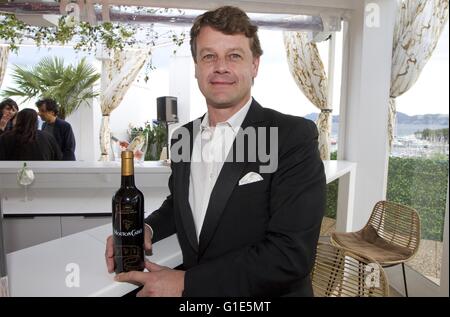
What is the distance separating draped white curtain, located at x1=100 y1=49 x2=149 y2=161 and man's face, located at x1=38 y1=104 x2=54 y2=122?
1.83 meters

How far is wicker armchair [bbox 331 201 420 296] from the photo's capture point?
2545 mm

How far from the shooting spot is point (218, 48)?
43.4 inches

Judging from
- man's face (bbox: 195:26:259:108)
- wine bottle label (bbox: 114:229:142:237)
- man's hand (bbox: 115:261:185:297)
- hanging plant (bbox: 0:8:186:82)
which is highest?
hanging plant (bbox: 0:8:186:82)

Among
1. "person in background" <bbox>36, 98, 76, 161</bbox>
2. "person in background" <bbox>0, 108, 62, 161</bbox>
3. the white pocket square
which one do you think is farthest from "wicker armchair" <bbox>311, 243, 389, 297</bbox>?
"person in background" <bbox>36, 98, 76, 161</bbox>

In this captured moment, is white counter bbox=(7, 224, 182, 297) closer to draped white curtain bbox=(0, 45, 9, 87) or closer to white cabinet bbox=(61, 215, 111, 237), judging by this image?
white cabinet bbox=(61, 215, 111, 237)

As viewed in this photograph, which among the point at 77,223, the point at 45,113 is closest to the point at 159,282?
the point at 77,223

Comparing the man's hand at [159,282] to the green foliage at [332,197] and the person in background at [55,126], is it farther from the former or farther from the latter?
the person in background at [55,126]

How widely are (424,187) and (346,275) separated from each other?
223 centimetres

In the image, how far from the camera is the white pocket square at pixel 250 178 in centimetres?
101

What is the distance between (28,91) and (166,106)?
377 centimetres

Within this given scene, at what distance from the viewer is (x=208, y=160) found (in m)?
1.19

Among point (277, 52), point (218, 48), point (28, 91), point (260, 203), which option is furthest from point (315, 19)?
point (28, 91)

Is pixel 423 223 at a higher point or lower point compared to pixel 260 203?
lower

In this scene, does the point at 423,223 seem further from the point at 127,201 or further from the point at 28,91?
the point at 28,91
